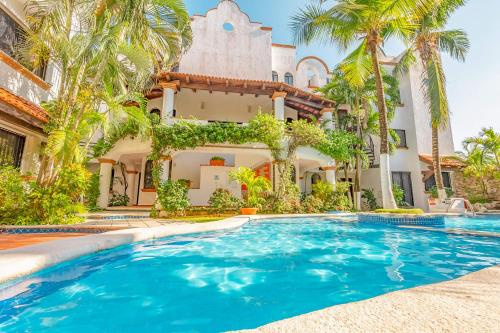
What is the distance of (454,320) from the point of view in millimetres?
1640

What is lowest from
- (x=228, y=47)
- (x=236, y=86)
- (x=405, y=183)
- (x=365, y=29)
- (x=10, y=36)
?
(x=405, y=183)

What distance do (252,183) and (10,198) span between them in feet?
27.4

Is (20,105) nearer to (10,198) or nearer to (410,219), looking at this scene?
(10,198)

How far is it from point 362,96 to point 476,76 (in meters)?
5.99

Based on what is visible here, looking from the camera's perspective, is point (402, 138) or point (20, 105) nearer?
point (20, 105)

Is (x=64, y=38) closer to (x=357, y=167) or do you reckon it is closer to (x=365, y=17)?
(x=365, y=17)

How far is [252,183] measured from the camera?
11.8 meters

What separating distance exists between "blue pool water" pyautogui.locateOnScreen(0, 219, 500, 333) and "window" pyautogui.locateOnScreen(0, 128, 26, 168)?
25.4 feet

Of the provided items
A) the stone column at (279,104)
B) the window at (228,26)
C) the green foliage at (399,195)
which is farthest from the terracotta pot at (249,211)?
the window at (228,26)

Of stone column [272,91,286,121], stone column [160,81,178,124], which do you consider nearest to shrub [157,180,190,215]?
stone column [160,81,178,124]

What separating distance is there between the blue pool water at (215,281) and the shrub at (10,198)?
184 inches

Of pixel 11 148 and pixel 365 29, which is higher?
pixel 365 29

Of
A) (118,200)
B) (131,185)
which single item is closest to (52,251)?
(118,200)

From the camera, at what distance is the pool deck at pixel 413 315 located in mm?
1546
